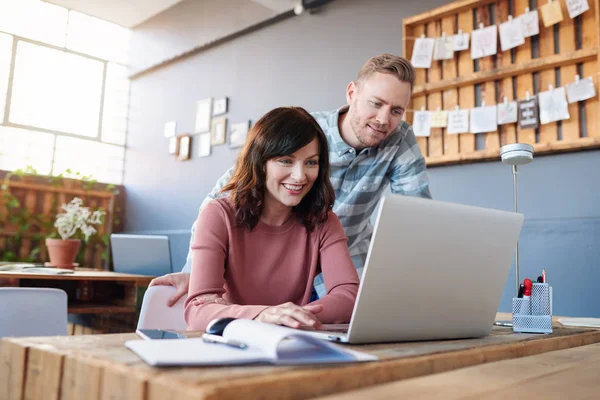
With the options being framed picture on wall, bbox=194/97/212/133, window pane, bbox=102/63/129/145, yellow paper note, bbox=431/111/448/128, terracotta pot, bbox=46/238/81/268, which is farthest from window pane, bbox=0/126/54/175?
yellow paper note, bbox=431/111/448/128

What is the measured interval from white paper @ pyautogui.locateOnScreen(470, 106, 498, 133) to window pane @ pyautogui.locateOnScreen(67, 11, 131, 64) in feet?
14.1

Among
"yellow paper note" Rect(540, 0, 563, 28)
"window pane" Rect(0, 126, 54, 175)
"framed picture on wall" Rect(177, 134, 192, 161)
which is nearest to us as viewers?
"yellow paper note" Rect(540, 0, 563, 28)

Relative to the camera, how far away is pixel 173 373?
541 millimetres

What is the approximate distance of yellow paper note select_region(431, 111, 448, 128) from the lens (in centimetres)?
288

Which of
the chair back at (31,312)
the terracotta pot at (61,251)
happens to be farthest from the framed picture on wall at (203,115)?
the chair back at (31,312)

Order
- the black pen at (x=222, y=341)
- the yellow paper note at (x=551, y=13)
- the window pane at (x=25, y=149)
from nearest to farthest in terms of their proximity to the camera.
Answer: the black pen at (x=222, y=341)
the yellow paper note at (x=551, y=13)
the window pane at (x=25, y=149)

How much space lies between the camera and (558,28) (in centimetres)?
A: 256

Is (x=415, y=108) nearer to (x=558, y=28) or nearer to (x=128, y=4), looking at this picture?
(x=558, y=28)

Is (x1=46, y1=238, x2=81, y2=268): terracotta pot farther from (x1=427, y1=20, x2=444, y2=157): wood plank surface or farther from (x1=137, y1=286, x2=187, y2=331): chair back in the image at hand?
(x1=427, y1=20, x2=444, y2=157): wood plank surface

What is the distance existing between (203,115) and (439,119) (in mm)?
2454

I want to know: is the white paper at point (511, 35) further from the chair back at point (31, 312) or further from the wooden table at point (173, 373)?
the chair back at point (31, 312)

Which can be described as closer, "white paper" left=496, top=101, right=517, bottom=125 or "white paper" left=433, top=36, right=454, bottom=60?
"white paper" left=496, top=101, right=517, bottom=125

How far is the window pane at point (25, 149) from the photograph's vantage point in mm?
4898

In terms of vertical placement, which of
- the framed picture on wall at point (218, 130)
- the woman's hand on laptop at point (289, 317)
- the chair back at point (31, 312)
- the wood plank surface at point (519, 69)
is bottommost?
the chair back at point (31, 312)
